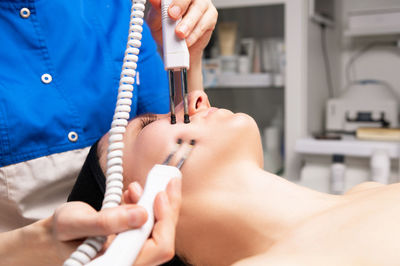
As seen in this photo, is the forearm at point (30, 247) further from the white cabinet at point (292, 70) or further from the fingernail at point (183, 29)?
the white cabinet at point (292, 70)

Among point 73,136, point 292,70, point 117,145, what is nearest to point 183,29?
point 117,145

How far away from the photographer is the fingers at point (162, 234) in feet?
2.07

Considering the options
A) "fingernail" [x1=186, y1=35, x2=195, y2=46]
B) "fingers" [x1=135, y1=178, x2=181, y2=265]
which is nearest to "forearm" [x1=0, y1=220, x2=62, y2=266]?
"fingers" [x1=135, y1=178, x2=181, y2=265]

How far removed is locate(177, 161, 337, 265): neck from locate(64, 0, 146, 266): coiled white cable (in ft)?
0.70

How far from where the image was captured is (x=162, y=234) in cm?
64

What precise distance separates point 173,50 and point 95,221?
411mm

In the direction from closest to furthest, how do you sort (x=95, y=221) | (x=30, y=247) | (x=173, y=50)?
(x=95, y=221), (x=30, y=247), (x=173, y=50)

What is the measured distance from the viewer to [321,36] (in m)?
2.39

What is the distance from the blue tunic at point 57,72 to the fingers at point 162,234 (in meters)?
0.47

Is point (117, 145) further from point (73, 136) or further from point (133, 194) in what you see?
point (73, 136)

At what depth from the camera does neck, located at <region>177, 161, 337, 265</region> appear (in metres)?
0.85

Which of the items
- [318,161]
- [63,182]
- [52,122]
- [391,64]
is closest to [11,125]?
[52,122]

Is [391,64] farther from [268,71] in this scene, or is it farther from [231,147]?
[231,147]

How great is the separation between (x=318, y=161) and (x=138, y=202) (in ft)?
5.27
